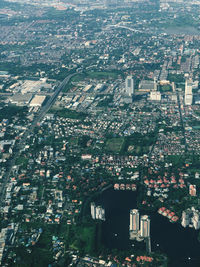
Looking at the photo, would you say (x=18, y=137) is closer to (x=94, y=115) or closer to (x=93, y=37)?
(x=94, y=115)

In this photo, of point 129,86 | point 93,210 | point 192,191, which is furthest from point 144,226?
point 129,86

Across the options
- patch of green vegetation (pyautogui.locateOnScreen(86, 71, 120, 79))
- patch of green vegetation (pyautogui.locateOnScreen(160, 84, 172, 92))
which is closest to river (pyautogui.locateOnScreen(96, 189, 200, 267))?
patch of green vegetation (pyautogui.locateOnScreen(160, 84, 172, 92))

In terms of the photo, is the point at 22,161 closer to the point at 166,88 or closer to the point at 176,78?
the point at 166,88

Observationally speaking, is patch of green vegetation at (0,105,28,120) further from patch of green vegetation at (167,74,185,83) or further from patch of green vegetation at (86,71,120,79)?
patch of green vegetation at (167,74,185,83)

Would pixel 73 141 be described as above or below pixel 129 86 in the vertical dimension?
above

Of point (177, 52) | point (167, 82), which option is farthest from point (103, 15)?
point (167, 82)

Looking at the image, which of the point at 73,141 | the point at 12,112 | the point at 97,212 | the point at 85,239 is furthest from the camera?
the point at 12,112
